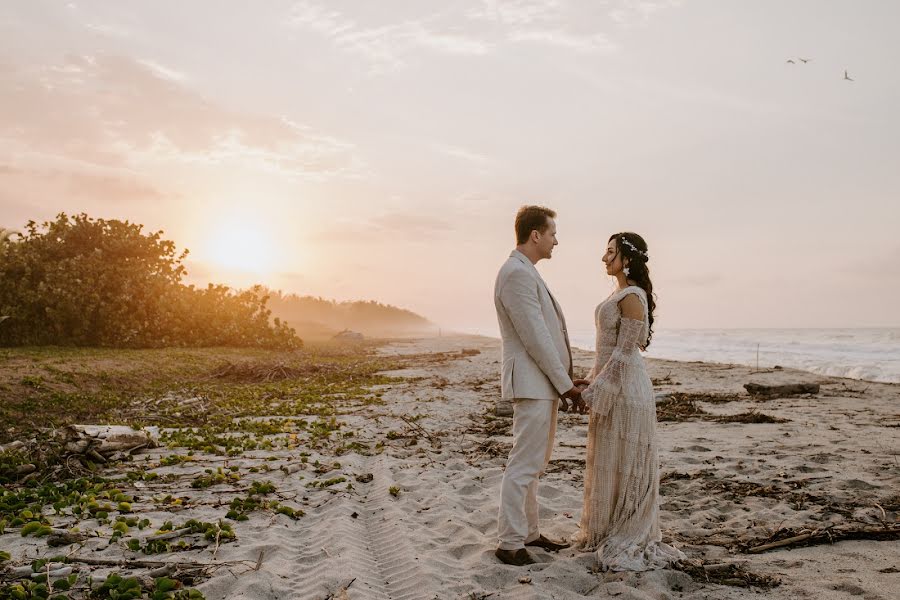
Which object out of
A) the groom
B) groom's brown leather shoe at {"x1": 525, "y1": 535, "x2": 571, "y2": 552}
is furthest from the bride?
the groom

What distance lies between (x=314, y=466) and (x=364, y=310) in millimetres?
117952

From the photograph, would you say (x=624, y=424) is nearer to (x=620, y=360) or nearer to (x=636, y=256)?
(x=620, y=360)

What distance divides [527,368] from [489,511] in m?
2.09

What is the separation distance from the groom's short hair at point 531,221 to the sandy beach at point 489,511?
2806 millimetres

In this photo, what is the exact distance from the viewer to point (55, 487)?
6.61 metres

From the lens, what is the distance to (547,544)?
5.24 m

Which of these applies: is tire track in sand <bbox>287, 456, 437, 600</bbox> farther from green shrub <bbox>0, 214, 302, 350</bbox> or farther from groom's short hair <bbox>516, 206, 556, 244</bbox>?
green shrub <bbox>0, 214, 302, 350</bbox>

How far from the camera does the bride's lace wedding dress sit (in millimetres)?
4961

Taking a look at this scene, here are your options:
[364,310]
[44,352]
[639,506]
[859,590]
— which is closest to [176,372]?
[44,352]

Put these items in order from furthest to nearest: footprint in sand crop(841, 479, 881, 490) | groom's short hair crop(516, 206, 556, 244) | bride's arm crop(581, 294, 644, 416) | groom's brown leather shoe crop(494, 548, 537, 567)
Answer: footprint in sand crop(841, 479, 881, 490), groom's short hair crop(516, 206, 556, 244), bride's arm crop(581, 294, 644, 416), groom's brown leather shoe crop(494, 548, 537, 567)

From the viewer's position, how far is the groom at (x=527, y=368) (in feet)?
16.3

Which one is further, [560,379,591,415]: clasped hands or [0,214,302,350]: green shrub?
[0,214,302,350]: green shrub

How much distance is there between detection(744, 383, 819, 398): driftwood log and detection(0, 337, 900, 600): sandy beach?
271 centimetres

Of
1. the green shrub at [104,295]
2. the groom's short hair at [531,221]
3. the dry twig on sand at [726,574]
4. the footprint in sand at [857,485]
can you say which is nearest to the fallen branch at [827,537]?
the dry twig on sand at [726,574]
